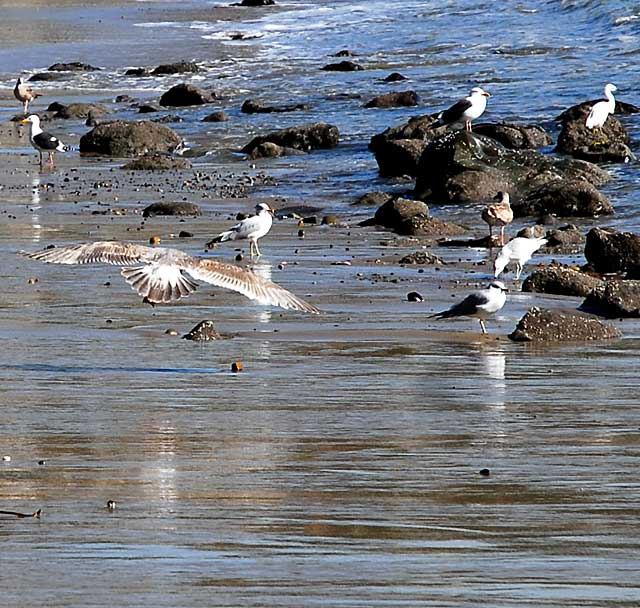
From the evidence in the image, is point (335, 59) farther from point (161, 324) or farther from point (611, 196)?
point (161, 324)

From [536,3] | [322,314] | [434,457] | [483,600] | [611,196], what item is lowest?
[536,3]

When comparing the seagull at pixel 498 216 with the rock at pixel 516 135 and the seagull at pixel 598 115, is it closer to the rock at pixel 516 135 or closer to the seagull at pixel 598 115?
the seagull at pixel 598 115

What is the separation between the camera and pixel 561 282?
1045cm

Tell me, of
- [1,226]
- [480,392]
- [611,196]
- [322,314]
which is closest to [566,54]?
[611,196]

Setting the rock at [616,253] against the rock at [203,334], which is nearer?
the rock at [203,334]

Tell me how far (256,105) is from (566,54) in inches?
274

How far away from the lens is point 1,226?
544 inches

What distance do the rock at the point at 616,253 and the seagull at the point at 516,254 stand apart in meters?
Answer: 0.45

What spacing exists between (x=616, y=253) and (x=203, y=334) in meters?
3.76

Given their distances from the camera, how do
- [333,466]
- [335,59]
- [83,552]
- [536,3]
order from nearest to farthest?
[83,552]
[333,466]
[335,59]
[536,3]

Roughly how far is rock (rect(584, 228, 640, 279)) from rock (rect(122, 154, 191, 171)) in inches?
338

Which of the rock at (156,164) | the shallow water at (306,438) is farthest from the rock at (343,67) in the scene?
the shallow water at (306,438)

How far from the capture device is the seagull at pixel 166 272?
8477 mm

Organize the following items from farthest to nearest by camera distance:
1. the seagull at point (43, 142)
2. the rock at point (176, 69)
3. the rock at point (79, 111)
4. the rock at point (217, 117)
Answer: the rock at point (176, 69)
the rock at point (79, 111)
the rock at point (217, 117)
the seagull at point (43, 142)
